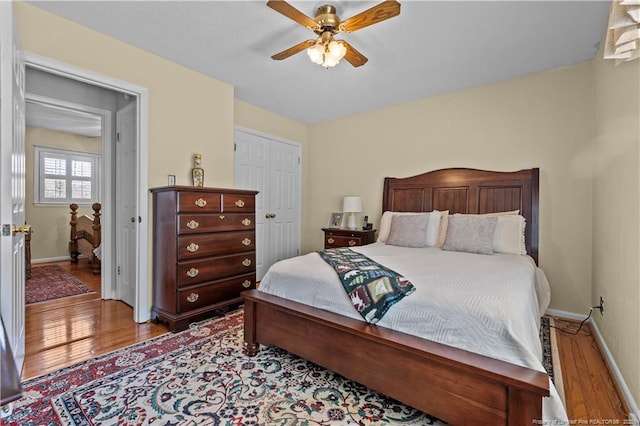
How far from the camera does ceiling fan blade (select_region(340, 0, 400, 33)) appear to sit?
5.75 ft

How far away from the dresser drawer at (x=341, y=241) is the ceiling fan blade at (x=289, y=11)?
2.46 metres

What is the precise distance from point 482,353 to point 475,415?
0.82 feet

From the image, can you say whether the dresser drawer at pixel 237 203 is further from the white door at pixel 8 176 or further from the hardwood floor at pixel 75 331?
the white door at pixel 8 176

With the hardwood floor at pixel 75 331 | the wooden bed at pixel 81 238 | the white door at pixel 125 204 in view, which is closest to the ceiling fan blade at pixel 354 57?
the white door at pixel 125 204

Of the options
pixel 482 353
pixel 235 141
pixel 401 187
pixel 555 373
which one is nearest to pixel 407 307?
pixel 482 353

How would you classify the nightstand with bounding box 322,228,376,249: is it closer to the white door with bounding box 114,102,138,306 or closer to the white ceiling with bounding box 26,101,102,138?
the white door with bounding box 114,102,138,306

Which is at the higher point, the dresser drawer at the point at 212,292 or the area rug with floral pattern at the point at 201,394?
the dresser drawer at the point at 212,292

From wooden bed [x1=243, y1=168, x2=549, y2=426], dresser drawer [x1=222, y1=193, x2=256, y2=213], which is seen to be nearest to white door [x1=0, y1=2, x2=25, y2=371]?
wooden bed [x1=243, y1=168, x2=549, y2=426]

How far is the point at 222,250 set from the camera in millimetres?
2930

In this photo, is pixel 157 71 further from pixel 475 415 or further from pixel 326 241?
pixel 475 415

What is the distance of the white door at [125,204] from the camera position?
10.3ft

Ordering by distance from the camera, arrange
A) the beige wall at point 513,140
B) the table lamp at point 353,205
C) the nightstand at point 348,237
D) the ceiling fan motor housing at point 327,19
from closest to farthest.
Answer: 1. the beige wall at point 513,140
2. the ceiling fan motor housing at point 327,19
3. the nightstand at point 348,237
4. the table lamp at point 353,205

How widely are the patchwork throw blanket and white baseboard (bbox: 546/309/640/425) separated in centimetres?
122

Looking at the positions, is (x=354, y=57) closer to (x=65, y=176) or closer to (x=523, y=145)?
(x=523, y=145)
